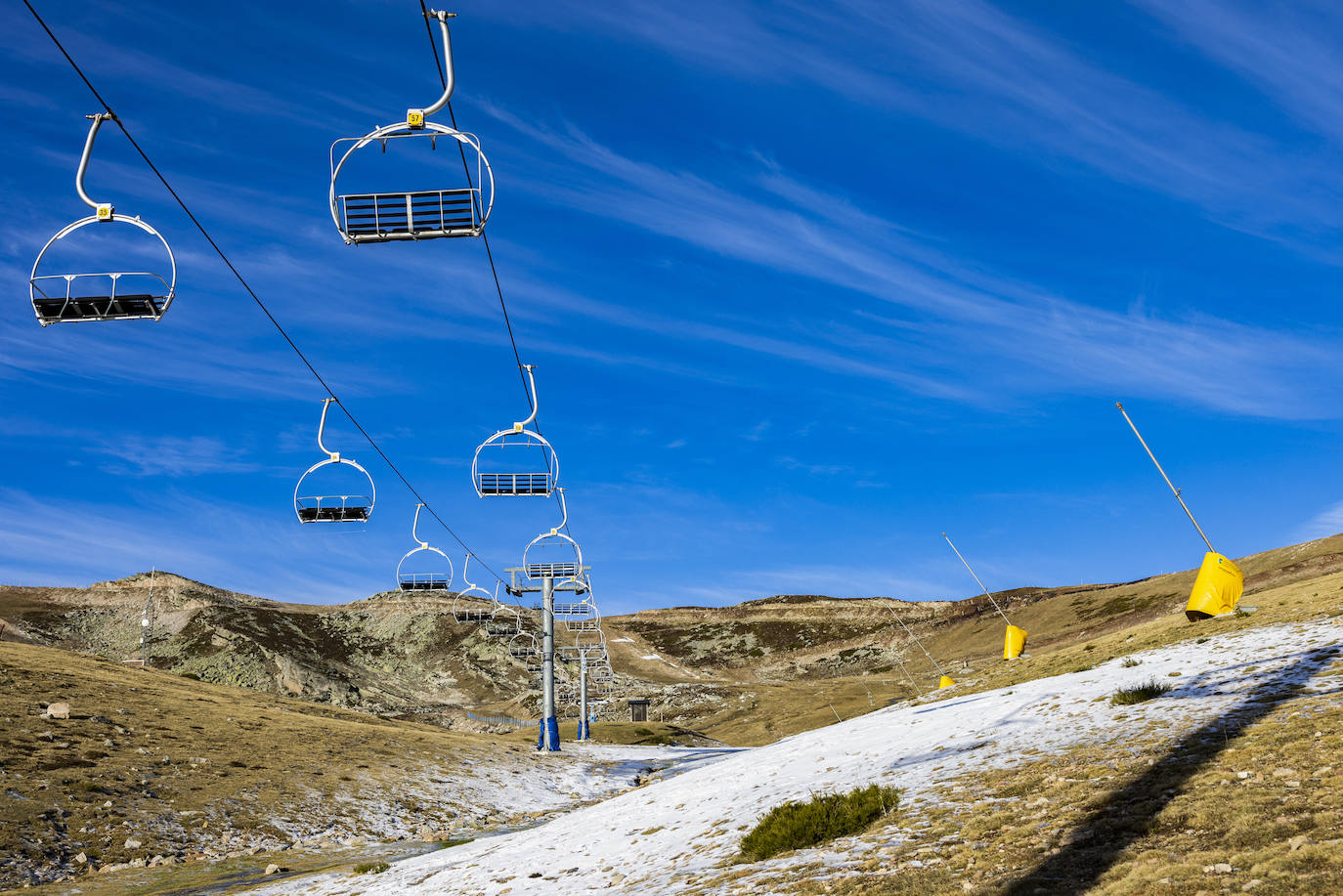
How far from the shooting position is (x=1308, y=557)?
260 ft

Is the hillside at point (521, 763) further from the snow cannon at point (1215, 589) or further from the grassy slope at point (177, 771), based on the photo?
the snow cannon at point (1215, 589)

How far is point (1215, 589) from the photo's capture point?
16.5m

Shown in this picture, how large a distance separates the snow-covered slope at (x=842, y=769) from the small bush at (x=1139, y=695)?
0.28 meters

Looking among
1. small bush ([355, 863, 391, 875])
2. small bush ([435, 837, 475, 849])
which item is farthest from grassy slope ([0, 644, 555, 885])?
small bush ([355, 863, 391, 875])

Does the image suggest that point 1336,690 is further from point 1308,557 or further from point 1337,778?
point 1308,557

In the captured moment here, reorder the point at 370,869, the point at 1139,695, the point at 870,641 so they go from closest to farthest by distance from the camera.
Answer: the point at 1139,695, the point at 370,869, the point at 870,641

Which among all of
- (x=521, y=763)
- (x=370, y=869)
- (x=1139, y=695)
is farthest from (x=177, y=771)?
(x=1139, y=695)

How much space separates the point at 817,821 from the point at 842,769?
4969 mm

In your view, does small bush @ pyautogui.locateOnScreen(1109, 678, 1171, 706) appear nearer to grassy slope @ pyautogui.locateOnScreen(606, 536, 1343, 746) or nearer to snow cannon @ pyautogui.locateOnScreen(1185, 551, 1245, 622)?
snow cannon @ pyautogui.locateOnScreen(1185, 551, 1245, 622)

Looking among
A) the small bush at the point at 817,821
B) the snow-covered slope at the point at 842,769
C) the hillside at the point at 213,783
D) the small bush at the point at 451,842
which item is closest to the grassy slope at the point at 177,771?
the hillside at the point at 213,783

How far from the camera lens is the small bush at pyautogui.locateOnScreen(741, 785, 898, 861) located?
42.7 ft

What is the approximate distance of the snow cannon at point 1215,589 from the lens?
16344 mm

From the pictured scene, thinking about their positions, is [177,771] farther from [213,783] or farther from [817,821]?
[817,821]

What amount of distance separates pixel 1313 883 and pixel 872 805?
21.6 feet
